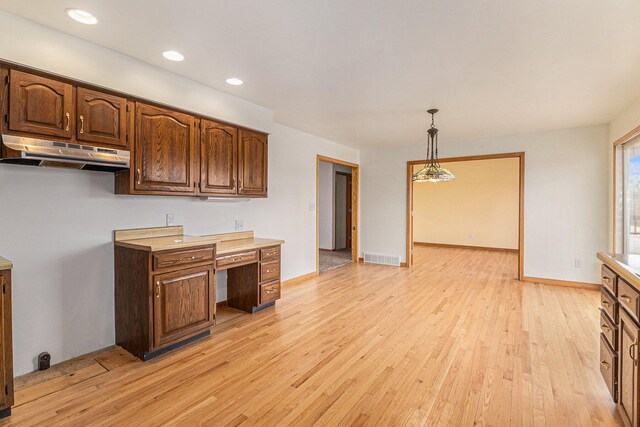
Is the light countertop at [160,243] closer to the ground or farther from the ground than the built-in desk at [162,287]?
farther from the ground

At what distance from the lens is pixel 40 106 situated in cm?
221

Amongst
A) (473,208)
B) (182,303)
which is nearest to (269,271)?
(182,303)

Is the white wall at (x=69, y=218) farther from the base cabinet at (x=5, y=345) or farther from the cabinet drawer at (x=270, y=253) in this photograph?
the cabinet drawer at (x=270, y=253)

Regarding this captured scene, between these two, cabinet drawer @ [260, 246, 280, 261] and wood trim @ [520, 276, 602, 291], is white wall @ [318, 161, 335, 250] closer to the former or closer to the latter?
wood trim @ [520, 276, 602, 291]

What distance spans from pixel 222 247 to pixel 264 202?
4.24 feet

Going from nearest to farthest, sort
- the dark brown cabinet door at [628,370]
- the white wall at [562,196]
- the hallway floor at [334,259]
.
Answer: the dark brown cabinet door at [628,370]
the white wall at [562,196]
the hallway floor at [334,259]

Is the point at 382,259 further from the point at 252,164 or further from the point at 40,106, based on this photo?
the point at 40,106

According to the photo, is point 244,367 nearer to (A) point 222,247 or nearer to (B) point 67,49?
(A) point 222,247

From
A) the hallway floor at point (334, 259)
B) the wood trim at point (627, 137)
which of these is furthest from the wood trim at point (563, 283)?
the hallway floor at point (334, 259)

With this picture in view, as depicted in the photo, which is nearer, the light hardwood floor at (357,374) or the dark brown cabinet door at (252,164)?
the light hardwood floor at (357,374)

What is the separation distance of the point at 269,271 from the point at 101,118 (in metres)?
2.24

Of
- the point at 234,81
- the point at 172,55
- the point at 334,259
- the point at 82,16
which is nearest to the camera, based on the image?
the point at 82,16

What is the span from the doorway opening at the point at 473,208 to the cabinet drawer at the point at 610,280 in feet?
20.4

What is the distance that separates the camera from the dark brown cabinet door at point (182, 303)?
2.65 m
